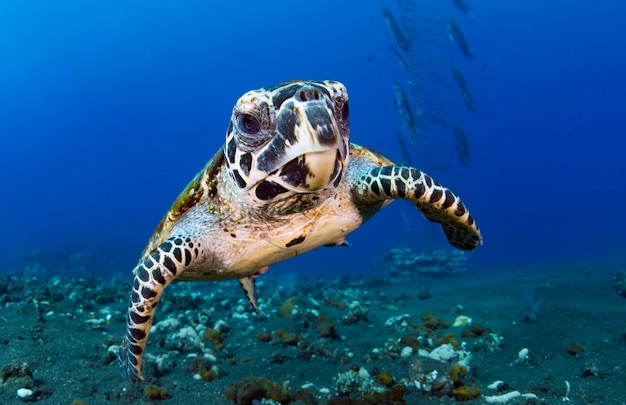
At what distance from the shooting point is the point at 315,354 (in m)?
5.41

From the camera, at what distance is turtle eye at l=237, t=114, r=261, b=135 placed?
2857mm

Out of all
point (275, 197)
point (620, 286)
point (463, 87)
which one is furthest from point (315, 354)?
point (463, 87)

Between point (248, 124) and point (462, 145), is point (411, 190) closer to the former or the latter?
point (248, 124)

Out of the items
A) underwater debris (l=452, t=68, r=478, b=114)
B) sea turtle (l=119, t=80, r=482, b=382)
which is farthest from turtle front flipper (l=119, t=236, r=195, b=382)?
underwater debris (l=452, t=68, r=478, b=114)

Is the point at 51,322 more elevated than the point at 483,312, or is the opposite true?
the point at 51,322

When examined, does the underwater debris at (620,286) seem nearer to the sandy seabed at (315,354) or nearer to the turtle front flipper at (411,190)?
the sandy seabed at (315,354)

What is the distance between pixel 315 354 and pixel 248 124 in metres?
3.63

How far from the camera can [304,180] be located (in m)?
2.81

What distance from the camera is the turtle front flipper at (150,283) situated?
10.9ft

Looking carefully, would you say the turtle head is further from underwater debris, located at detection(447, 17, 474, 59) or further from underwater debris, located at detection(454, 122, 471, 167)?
underwater debris, located at detection(447, 17, 474, 59)

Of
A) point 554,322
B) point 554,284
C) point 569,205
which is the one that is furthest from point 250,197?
point 569,205

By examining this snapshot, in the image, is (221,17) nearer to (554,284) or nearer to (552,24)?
(552,24)

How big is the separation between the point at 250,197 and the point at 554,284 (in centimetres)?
1004

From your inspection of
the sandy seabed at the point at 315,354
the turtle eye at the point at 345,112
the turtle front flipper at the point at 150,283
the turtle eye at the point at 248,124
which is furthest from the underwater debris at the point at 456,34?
the turtle front flipper at the point at 150,283
